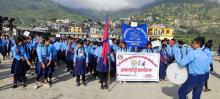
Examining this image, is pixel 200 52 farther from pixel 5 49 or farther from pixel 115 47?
pixel 5 49

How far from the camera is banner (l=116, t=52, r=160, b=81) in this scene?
15.5 metres

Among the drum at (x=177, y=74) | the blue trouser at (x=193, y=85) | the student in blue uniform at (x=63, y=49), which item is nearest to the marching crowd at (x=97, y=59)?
the blue trouser at (x=193, y=85)

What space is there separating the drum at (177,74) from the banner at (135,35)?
21.2 feet

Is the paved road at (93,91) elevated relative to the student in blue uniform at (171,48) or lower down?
lower down

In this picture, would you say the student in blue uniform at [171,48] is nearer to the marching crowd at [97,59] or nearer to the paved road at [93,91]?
the marching crowd at [97,59]

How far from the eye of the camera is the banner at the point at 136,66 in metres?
15.5

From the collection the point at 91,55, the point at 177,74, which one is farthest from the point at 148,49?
the point at 177,74

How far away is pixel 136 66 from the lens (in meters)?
15.6

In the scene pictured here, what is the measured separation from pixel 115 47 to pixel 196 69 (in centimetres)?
768

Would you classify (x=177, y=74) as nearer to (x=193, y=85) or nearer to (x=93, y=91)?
(x=193, y=85)

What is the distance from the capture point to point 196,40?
8.91 m

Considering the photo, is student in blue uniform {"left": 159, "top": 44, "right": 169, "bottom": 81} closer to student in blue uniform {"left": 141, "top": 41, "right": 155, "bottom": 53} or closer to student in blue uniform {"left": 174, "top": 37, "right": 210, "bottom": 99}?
student in blue uniform {"left": 141, "top": 41, "right": 155, "bottom": 53}

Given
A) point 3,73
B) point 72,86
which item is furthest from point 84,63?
point 3,73

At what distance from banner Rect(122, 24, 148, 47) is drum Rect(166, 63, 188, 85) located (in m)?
6.45
